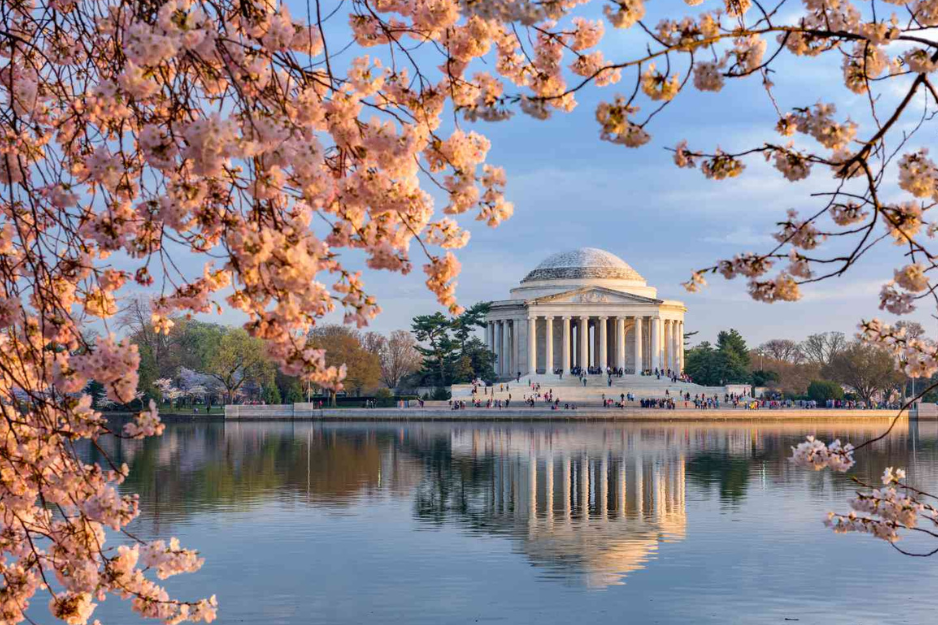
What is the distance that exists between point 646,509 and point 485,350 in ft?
245

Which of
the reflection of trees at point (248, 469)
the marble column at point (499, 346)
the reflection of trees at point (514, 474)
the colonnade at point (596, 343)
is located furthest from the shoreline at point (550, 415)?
the marble column at point (499, 346)

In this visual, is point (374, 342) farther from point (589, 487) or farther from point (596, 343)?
point (589, 487)

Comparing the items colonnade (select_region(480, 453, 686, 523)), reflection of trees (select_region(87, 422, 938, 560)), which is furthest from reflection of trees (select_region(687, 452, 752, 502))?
colonnade (select_region(480, 453, 686, 523))

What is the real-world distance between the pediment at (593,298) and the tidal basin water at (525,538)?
209ft

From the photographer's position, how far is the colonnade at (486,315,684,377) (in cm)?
11219

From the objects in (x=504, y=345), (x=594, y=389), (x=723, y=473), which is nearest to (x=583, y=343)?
(x=504, y=345)

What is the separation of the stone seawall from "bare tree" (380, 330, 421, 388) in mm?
50508

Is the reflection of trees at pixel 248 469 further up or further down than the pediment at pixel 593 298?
further down

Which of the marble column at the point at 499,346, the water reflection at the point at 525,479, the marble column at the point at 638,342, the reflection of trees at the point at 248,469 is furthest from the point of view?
the marble column at the point at 499,346

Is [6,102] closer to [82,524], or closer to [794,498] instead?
[82,524]

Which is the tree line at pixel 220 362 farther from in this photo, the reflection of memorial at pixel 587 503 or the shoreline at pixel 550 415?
the reflection of memorial at pixel 587 503

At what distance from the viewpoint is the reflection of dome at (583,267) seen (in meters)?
116

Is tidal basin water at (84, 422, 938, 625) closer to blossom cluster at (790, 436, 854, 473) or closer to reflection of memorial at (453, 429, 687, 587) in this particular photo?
reflection of memorial at (453, 429, 687, 587)

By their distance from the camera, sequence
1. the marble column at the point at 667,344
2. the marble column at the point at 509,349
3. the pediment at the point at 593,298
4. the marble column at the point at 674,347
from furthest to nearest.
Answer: the marble column at the point at 509,349
the marble column at the point at 674,347
the marble column at the point at 667,344
the pediment at the point at 593,298
